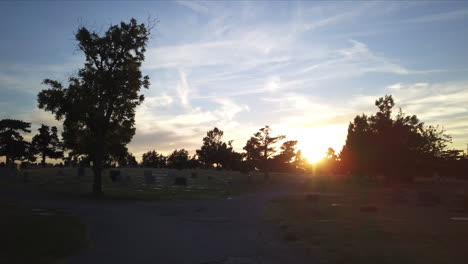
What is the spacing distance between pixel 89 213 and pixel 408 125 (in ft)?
172

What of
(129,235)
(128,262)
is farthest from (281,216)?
(128,262)

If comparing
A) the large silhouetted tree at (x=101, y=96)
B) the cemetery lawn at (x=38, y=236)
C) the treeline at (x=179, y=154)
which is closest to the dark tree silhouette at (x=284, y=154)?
the treeline at (x=179, y=154)

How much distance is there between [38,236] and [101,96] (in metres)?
20.3

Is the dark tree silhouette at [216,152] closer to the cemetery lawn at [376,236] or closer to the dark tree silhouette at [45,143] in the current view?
the dark tree silhouette at [45,143]

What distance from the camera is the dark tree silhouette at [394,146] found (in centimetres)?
5438

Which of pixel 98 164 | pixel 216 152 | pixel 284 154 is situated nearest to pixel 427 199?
pixel 98 164

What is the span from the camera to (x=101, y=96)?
101 feet

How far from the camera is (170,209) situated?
22.1 m

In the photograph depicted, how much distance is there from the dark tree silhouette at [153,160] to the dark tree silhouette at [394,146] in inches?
2984

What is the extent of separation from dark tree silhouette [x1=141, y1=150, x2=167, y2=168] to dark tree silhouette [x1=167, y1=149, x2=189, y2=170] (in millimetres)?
2706

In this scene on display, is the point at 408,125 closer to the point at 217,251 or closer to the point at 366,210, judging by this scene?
the point at 366,210

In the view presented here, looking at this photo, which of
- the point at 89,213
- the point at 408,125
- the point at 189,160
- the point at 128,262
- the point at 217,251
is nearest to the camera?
the point at 128,262

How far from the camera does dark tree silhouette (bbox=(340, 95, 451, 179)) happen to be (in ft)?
178

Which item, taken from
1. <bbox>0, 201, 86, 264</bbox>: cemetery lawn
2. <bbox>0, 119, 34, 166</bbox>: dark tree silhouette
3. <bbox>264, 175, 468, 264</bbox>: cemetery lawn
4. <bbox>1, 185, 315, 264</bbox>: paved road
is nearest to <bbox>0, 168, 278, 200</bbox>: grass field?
<bbox>1, 185, 315, 264</bbox>: paved road
